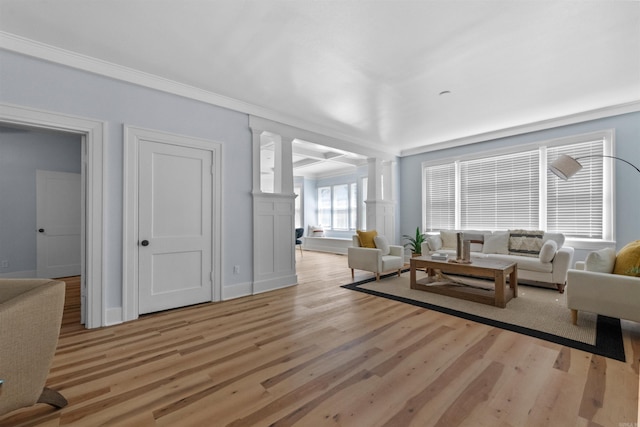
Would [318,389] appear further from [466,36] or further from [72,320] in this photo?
[466,36]

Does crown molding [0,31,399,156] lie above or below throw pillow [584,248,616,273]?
above

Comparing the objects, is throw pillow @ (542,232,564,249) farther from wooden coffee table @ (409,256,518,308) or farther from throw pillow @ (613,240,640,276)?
throw pillow @ (613,240,640,276)

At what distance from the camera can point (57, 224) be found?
504 centimetres

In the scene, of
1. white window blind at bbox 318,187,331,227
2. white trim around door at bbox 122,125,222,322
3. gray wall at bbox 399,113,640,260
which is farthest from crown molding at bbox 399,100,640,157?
white trim around door at bbox 122,125,222,322

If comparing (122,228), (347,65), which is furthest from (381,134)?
(122,228)

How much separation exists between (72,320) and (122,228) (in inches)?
45.3

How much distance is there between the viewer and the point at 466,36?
2492 mm

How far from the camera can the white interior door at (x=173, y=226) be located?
10.4 feet

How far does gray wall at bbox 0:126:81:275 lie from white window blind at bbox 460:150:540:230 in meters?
7.39

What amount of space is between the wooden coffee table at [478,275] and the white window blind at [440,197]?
2361 mm

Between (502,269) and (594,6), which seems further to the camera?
(502,269)

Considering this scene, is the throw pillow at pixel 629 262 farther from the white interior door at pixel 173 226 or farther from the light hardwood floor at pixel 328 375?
the white interior door at pixel 173 226

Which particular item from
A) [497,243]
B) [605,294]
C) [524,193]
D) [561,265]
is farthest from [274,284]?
[524,193]

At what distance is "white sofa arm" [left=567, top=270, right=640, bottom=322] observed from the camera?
240 centimetres
